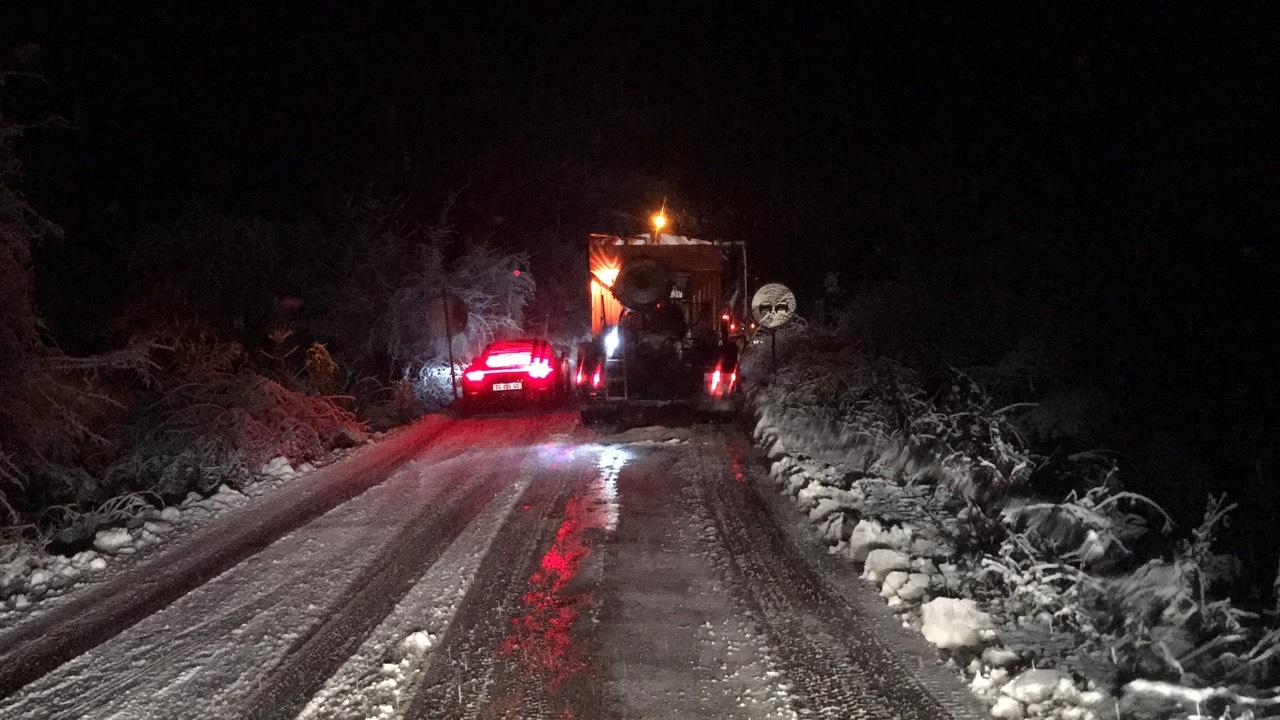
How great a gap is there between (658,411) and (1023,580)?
32.8ft

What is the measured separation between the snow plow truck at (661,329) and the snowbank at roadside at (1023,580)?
16.6 feet

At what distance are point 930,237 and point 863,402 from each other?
596cm

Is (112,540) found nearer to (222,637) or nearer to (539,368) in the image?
(222,637)

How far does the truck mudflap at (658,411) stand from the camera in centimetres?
1470

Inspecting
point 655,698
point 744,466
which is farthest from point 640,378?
point 655,698

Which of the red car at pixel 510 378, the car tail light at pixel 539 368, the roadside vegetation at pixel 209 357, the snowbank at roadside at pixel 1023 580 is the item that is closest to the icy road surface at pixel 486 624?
the snowbank at roadside at pixel 1023 580

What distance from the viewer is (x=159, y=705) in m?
4.79

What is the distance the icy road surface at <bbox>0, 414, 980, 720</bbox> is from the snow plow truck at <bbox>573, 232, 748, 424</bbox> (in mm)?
5419

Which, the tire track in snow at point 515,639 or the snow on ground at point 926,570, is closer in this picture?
the snow on ground at point 926,570

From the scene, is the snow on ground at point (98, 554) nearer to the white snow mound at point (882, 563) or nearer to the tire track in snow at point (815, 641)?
the tire track in snow at point (815, 641)

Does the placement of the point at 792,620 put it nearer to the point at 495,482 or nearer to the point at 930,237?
the point at 495,482

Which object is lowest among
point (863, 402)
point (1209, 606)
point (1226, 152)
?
point (1209, 606)

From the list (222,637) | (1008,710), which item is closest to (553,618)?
(222,637)

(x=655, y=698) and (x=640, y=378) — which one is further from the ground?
(x=640, y=378)
